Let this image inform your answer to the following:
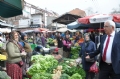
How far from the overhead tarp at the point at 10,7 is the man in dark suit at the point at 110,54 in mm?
1915

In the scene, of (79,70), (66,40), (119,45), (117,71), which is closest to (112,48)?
(119,45)

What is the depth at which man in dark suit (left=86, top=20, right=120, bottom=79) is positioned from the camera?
15.2ft

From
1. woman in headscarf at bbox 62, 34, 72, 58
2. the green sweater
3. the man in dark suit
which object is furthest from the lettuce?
woman in headscarf at bbox 62, 34, 72, 58

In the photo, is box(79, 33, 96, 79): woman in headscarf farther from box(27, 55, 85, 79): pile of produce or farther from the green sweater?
the green sweater

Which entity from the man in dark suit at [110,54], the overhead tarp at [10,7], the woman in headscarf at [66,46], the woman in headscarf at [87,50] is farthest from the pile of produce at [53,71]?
the woman in headscarf at [66,46]

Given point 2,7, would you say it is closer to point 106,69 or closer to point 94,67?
point 106,69

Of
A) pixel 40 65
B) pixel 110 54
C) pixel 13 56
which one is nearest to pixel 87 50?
pixel 40 65

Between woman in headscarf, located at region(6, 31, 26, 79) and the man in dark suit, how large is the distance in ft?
7.26

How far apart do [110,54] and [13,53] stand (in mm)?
2551

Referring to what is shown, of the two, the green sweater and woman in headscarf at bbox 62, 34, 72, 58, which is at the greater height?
the green sweater

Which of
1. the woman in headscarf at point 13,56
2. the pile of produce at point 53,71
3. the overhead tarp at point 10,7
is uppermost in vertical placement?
the overhead tarp at point 10,7

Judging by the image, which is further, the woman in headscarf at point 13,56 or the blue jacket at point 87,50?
the blue jacket at point 87,50

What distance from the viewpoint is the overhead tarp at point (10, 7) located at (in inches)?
166

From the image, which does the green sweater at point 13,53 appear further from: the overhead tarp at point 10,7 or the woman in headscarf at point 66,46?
the woman in headscarf at point 66,46
